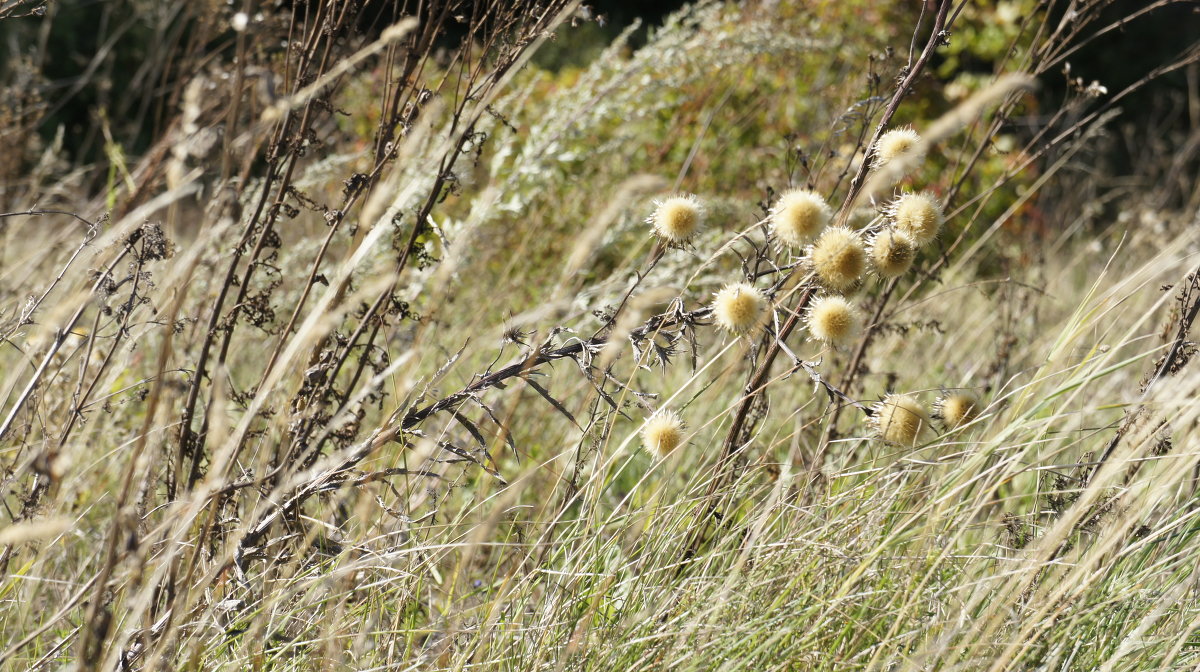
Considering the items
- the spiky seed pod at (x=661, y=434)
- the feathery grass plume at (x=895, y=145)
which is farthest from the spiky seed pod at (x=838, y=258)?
the spiky seed pod at (x=661, y=434)

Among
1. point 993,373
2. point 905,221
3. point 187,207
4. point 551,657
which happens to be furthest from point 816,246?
point 187,207

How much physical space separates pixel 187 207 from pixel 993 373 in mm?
5696

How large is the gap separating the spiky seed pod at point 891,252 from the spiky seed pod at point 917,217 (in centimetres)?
1

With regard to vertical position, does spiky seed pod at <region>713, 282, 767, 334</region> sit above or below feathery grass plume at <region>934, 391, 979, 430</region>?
above

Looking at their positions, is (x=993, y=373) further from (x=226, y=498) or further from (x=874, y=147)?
(x=226, y=498)

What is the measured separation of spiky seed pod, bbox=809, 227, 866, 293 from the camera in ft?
3.99

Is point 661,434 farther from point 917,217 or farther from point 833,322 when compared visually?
point 917,217

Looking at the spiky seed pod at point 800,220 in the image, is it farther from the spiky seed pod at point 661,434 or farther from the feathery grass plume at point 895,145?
the spiky seed pod at point 661,434

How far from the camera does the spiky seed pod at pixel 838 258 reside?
1.22 meters

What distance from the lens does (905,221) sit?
128 centimetres

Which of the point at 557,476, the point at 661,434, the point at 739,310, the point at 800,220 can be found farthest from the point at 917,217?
the point at 557,476

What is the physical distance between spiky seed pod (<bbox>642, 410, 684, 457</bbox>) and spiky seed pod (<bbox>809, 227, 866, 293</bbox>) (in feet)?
1.02

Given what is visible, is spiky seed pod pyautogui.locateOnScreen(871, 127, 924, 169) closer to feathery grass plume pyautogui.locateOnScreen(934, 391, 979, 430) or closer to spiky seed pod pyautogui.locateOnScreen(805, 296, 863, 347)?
spiky seed pod pyautogui.locateOnScreen(805, 296, 863, 347)

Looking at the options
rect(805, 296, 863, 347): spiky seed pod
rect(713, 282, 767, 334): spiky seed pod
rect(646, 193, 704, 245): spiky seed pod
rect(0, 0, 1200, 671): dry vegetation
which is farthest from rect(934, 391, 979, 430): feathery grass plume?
rect(646, 193, 704, 245): spiky seed pod
